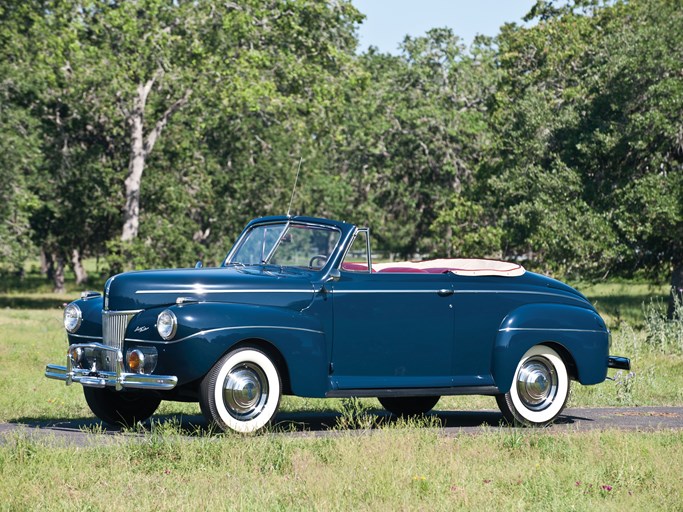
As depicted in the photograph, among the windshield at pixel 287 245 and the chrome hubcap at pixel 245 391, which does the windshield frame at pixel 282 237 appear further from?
the chrome hubcap at pixel 245 391

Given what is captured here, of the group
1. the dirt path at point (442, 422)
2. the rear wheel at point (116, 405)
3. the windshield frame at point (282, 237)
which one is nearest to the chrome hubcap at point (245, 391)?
the dirt path at point (442, 422)

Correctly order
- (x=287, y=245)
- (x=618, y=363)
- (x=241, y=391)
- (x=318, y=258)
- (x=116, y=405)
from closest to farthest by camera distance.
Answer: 1. (x=241, y=391)
2. (x=318, y=258)
3. (x=116, y=405)
4. (x=287, y=245)
5. (x=618, y=363)

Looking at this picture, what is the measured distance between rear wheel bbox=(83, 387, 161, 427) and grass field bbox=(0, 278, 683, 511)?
1.35m

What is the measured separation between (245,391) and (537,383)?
3066mm

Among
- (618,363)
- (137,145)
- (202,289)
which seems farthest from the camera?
(137,145)

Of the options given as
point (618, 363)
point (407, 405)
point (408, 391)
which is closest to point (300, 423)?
point (408, 391)

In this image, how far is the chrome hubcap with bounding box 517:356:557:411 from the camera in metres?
11.5

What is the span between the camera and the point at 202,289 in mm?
10031

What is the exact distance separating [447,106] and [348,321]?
40.3m

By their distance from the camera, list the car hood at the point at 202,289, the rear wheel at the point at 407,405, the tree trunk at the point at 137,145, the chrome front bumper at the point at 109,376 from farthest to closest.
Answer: the tree trunk at the point at 137,145 → the rear wheel at the point at 407,405 → the car hood at the point at 202,289 → the chrome front bumper at the point at 109,376

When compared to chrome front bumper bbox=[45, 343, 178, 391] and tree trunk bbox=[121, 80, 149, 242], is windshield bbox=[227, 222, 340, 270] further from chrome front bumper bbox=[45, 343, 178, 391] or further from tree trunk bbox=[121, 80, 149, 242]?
tree trunk bbox=[121, 80, 149, 242]

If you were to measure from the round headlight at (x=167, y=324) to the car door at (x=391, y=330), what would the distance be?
58.8 inches

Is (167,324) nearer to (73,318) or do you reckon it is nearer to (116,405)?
(73,318)

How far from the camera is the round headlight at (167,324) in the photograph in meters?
9.61
